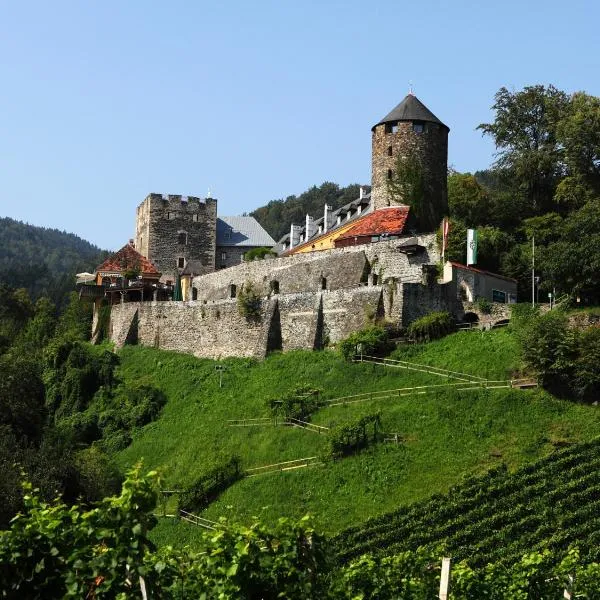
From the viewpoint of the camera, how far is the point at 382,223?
54250 millimetres

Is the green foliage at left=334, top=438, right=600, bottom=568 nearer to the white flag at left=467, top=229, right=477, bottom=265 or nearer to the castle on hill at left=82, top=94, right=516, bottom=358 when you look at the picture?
the castle on hill at left=82, top=94, right=516, bottom=358

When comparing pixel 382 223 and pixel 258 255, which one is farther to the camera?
pixel 258 255

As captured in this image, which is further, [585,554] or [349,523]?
[349,523]

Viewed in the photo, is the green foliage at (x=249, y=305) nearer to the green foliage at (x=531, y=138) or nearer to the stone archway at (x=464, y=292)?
the stone archway at (x=464, y=292)

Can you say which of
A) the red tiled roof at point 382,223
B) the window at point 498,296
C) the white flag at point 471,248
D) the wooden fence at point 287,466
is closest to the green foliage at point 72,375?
the red tiled roof at point 382,223

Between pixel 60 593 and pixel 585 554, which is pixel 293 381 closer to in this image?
pixel 585 554

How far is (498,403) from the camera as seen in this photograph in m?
38.1

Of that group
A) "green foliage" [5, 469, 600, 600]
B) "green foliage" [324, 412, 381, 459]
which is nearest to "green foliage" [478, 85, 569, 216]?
"green foliage" [324, 412, 381, 459]

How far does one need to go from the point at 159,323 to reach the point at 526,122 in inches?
921

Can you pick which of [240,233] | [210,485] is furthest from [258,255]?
[210,485]

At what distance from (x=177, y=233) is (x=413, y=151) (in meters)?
20.3

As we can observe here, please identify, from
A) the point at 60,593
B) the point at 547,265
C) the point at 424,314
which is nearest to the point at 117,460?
the point at 424,314

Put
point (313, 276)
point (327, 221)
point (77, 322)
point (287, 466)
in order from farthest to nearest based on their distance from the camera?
point (77, 322), point (327, 221), point (313, 276), point (287, 466)

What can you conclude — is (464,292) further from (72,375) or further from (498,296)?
(72,375)
